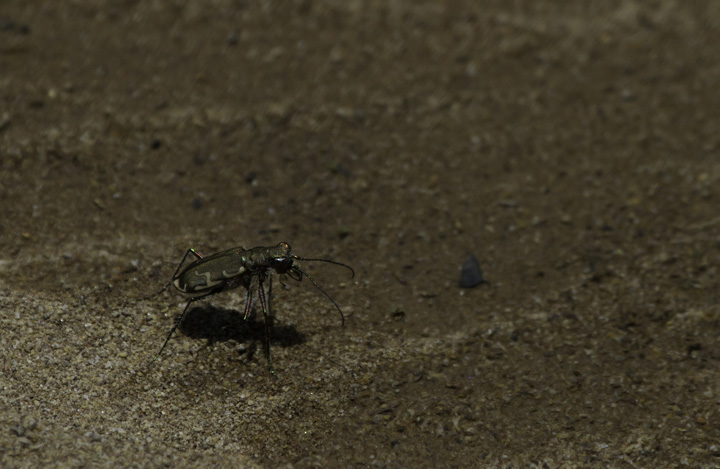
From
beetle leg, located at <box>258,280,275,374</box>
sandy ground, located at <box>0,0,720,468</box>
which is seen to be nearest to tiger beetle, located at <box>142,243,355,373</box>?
beetle leg, located at <box>258,280,275,374</box>

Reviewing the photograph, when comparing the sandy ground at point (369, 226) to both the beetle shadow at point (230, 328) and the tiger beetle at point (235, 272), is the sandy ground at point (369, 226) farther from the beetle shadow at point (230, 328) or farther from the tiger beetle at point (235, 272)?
the tiger beetle at point (235, 272)

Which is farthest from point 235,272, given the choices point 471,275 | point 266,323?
point 471,275

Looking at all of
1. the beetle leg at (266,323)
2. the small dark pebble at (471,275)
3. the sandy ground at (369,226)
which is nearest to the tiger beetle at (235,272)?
the beetle leg at (266,323)

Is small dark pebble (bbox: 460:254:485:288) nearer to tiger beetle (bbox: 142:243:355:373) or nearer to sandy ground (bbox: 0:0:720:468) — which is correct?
sandy ground (bbox: 0:0:720:468)

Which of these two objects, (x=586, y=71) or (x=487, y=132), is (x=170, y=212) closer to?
(x=487, y=132)

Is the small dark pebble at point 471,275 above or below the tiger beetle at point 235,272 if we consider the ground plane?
below

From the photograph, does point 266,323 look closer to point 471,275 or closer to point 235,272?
point 235,272
